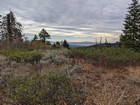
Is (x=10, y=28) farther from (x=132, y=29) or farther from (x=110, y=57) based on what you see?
(x=110, y=57)

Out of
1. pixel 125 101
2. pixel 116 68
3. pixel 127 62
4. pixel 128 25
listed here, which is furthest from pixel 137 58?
pixel 128 25

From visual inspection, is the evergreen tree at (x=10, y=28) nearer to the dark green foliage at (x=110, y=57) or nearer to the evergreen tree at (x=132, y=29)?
the evergreen tree at (x=132, y=29)

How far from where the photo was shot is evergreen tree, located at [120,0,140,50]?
46312 millimetres

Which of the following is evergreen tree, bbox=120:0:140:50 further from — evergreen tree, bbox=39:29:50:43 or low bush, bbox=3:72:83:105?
low bush, bbox=3:72:83:105

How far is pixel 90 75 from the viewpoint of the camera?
11219mm

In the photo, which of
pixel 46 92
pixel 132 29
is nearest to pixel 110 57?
pixel 46 92

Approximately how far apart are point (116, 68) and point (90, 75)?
9.80ft

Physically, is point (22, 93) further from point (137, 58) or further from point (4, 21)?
point (4, 21)

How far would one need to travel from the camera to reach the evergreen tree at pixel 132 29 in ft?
152

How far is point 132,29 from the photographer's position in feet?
153

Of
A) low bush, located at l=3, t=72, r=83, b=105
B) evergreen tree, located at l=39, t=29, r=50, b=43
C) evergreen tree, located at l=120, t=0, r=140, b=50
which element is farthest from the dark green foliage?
evergreen tree, located at l=39, t=29, r=50, b=43

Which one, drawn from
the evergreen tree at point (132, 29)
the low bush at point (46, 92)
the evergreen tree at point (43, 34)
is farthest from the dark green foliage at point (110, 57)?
the evergreen tree at point (43, 34)

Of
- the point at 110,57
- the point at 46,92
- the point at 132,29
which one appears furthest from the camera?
the point at 132,29

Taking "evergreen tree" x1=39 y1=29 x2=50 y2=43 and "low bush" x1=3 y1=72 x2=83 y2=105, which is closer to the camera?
"low bush" x1=3 y1=72 x2=83 y2=105
